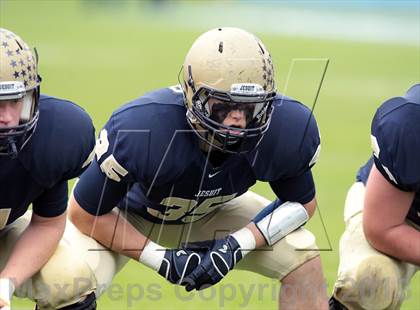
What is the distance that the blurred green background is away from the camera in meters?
4.38

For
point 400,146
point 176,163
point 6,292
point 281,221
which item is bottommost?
point 6,292

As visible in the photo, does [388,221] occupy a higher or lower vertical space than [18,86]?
lower

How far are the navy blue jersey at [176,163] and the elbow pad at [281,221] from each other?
1.7 inches

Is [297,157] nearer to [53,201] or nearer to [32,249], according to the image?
[53,201]

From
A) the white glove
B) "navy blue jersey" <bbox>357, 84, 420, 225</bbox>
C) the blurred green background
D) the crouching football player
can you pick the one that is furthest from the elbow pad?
the white glove

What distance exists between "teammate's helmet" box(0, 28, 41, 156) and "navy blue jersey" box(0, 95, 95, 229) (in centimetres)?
10

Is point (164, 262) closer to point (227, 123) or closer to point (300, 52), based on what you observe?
point (227, 123)

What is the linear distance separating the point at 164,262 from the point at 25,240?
18.9 inches

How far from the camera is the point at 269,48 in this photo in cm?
893

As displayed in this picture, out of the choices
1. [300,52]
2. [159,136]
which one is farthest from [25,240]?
[300,52]

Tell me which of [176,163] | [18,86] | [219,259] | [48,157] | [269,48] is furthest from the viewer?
[269,48]

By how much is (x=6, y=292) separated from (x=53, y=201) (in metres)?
0.35

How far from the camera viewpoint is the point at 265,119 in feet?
10.9

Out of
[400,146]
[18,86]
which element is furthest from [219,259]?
[18,86]
